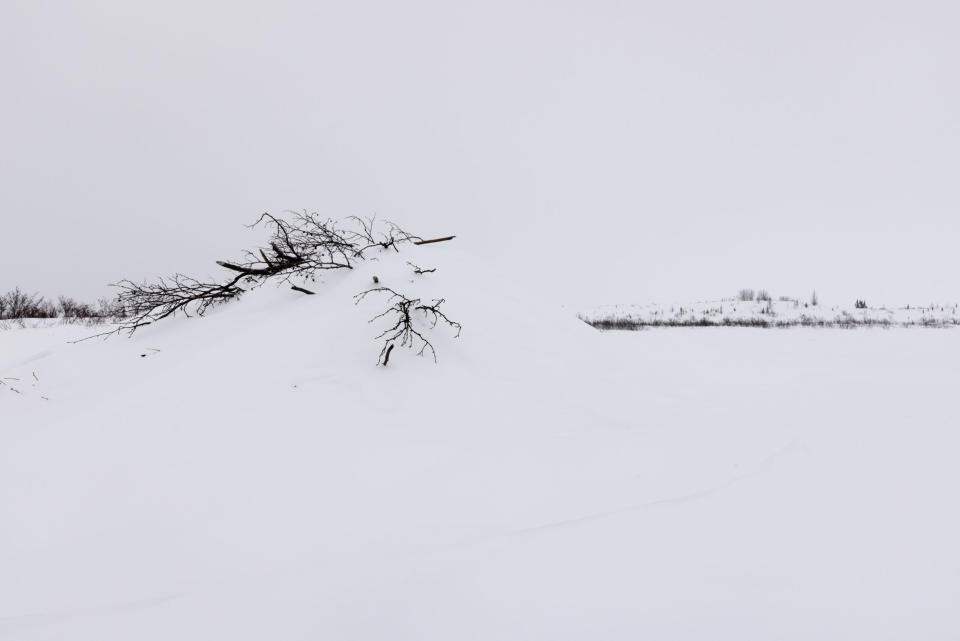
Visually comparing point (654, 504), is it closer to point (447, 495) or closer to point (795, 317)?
point (447, 495)

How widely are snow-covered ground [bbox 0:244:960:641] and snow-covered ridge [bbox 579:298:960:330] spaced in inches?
431

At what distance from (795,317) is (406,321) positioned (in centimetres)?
1720

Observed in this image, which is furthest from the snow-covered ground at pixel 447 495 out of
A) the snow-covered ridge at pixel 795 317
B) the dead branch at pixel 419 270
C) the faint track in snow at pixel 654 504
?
the snow-covered ridge at pixel 795 317

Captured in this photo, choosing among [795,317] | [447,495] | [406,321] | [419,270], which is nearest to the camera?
[447,495]

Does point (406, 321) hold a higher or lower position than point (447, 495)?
higher

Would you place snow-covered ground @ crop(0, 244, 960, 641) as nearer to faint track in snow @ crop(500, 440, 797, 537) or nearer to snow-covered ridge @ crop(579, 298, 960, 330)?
faint track in snow @ crop(500, 440, 797, 537)

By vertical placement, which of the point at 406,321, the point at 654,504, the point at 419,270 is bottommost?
the point at 654,504

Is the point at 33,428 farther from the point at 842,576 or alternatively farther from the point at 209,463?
the point at 842,576

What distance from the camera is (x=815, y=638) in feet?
4.33

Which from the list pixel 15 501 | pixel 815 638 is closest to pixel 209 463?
pixel 15 501

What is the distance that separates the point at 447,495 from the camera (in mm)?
1984

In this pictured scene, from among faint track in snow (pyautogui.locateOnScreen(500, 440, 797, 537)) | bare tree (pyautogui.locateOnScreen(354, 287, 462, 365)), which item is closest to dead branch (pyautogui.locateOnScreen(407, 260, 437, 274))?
bare tree (pyautogui.locateOnScreen(354, 287, 462, 365))

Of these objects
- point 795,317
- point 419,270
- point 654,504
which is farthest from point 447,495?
point 795,317

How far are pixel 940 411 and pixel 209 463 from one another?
5489 millimetres
